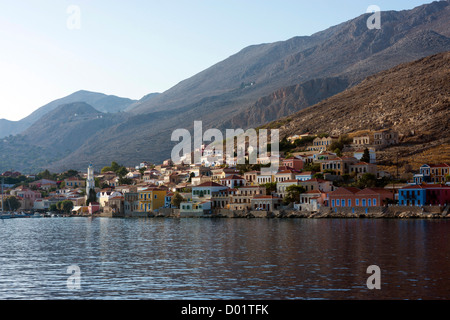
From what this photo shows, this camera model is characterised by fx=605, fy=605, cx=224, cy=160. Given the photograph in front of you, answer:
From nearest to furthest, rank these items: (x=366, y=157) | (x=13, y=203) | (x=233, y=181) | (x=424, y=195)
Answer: (x=424, y=195) < (x=366, y=157) < (x=233, y=181) < (x=13, y=203)

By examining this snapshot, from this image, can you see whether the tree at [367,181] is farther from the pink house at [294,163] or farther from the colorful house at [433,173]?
the pink house at [294,163]

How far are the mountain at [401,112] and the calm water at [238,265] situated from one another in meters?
54.2

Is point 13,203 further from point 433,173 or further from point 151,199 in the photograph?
point 433,173

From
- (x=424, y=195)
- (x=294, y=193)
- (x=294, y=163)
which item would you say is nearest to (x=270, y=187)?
(x=294, y=193)

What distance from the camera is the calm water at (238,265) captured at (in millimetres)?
26062

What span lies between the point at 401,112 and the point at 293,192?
59.2 metres

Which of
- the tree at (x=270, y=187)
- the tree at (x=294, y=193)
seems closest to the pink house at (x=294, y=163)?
the tree at (x=270, y=187)

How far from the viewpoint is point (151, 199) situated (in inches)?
3954

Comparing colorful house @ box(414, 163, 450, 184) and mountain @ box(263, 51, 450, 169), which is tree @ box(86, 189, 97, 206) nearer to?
mountain @ box(263, 51, 450, 169)

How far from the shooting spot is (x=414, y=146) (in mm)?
106250

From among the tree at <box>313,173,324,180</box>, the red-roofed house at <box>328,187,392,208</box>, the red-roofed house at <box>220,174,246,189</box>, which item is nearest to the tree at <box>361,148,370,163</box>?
the tree at <box>313,173,324,180</box>

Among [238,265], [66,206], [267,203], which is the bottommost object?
[238,265]
